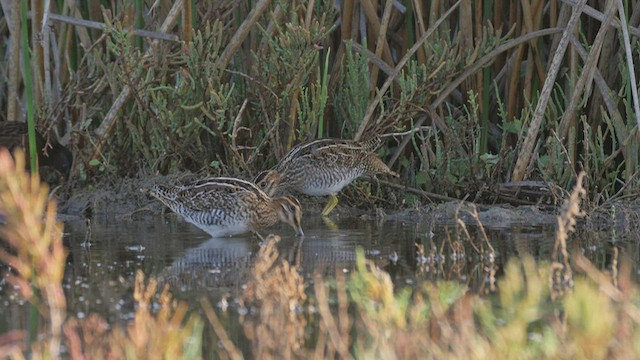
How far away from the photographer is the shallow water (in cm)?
598

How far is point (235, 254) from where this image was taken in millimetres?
7422

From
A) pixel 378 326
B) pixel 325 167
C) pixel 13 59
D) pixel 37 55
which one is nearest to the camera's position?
pixel 378 326

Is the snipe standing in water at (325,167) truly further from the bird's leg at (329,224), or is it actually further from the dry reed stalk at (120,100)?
the dry reed stalk at (120,100)

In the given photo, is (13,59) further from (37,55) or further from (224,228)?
(224,228)

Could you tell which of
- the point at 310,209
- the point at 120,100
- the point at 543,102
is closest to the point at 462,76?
the point at 543,102

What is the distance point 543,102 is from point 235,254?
101 inches

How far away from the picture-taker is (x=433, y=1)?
9133 mm

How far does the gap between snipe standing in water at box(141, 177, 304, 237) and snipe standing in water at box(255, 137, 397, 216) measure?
49cm

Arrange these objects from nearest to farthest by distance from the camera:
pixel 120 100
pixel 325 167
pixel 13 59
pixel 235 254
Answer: pixel 235 254
pixel 325 167
pixel 120 100
pixel 13 59

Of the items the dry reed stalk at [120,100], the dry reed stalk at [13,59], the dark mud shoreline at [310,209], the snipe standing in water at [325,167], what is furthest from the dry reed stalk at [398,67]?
the dry reed stalk at [13,59]

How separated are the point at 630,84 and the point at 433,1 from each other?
1511mm

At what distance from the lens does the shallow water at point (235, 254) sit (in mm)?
5984

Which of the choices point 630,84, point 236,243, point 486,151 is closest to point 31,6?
point 236,243

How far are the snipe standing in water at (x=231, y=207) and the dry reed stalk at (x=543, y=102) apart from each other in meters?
1.69
